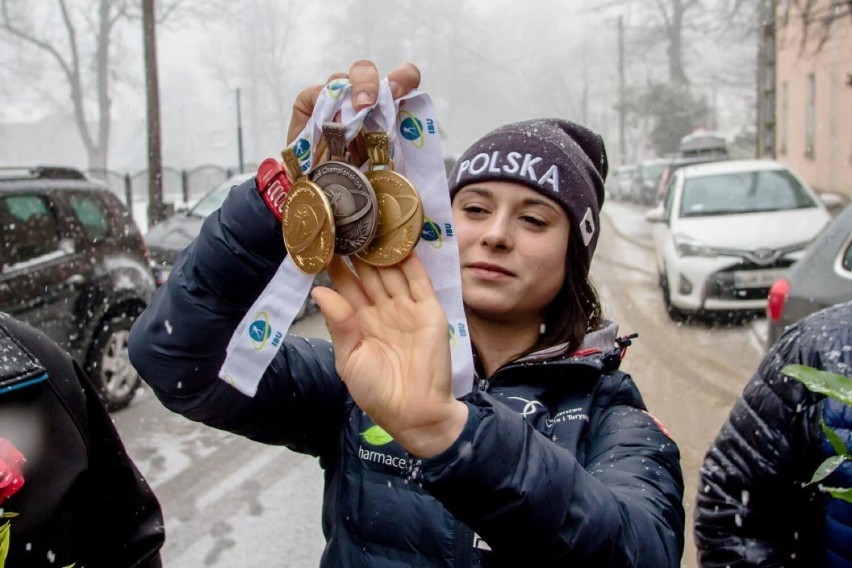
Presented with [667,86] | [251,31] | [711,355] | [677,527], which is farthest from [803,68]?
[677,527]

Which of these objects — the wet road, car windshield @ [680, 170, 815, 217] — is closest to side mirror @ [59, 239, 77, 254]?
the wet road

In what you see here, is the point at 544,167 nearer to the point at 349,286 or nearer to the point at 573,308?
the point at 573,308

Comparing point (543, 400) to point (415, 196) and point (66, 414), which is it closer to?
point (415, 196)

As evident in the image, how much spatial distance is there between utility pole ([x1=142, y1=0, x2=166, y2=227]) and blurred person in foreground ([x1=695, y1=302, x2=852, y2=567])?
1439 cm

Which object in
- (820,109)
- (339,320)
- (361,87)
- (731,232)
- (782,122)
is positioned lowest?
(731,232)

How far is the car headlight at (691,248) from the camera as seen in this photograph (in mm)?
8609

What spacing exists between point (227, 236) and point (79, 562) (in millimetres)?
870

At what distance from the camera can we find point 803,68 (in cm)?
2283

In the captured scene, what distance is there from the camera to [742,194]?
976cm

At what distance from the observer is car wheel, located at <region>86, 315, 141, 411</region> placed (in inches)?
243

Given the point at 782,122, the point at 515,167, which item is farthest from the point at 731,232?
the point at 782,122

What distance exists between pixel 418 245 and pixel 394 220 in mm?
70

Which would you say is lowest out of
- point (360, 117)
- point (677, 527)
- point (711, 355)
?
point (711, 355)

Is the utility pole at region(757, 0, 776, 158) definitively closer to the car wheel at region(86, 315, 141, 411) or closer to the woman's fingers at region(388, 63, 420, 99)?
the car wheel at region(86, 315, 141, 411)
